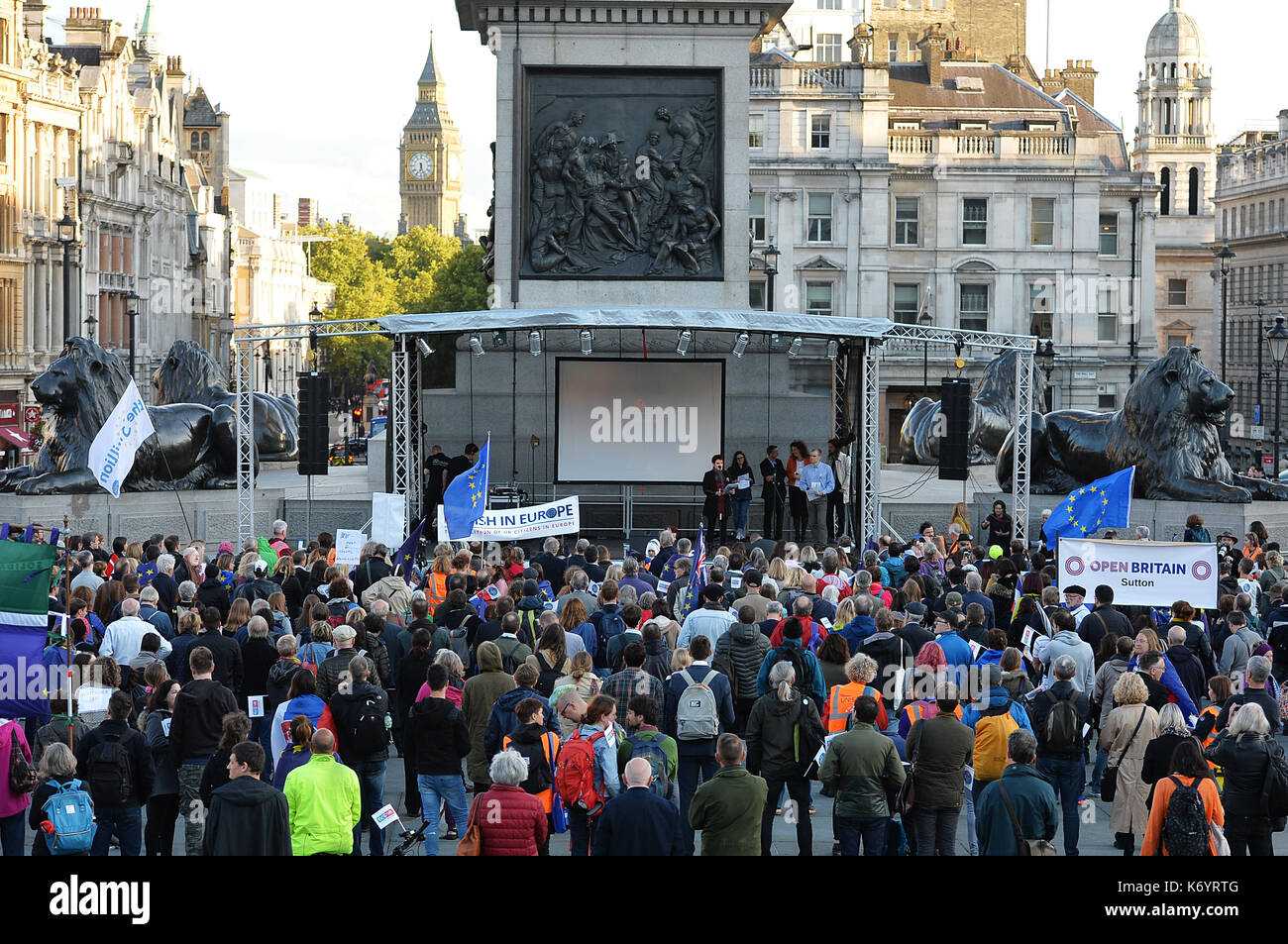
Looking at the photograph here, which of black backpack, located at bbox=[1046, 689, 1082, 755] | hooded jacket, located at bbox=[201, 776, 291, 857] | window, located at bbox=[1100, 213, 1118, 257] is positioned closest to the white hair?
hooded jacket, located at bbox=[201, 776, 291, 857]

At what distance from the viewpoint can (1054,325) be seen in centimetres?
6769

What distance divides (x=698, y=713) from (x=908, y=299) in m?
56.6

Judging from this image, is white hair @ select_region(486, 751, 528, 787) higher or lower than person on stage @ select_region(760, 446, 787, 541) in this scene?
lower

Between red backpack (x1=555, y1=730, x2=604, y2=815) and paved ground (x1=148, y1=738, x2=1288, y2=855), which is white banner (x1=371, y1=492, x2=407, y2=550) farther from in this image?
red backpack (x1=555, y1=730, x2=604, y2=815)

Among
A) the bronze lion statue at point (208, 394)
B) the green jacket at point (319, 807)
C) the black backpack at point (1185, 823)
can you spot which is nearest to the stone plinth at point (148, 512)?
the bronze lion statue at point (208, 394)

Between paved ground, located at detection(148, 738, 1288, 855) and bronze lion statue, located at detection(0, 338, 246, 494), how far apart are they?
15065 mm

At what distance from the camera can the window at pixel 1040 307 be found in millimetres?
67188

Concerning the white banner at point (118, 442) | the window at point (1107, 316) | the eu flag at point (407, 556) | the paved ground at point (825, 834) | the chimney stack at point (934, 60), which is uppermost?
the chimney stack at point (934, 60)

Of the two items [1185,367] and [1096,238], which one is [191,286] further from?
[1185,367]

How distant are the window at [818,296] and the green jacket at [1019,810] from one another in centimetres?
5655

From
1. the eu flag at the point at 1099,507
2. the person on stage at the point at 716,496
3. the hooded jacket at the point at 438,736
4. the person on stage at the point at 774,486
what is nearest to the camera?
the hooded jacket at the point at 438,736

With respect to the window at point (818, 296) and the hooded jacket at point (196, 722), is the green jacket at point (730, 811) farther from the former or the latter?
the window at point (818, 296)

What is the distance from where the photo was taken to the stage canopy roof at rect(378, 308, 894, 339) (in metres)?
25.3

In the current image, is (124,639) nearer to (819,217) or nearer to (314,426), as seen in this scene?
(314,426)
